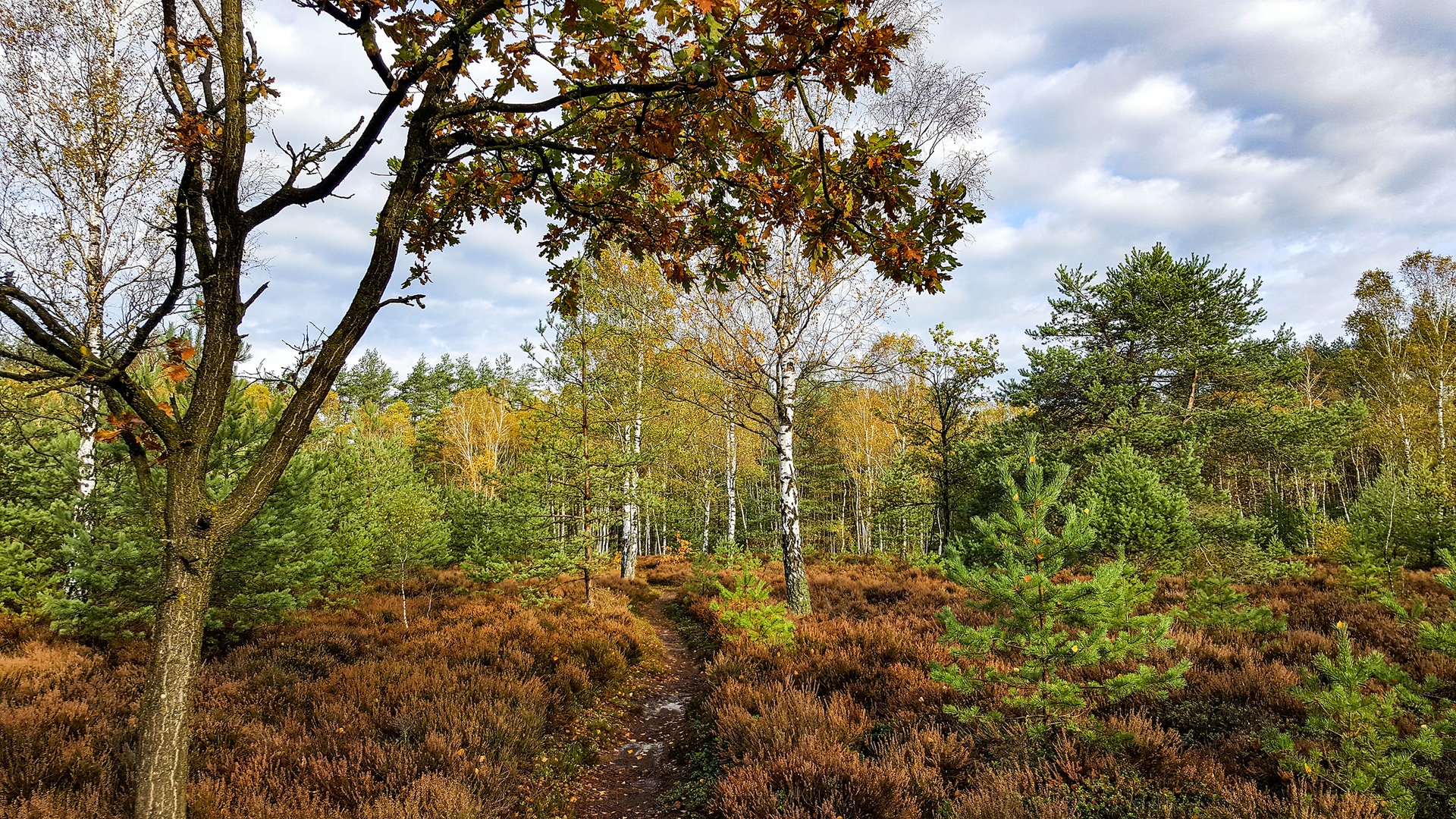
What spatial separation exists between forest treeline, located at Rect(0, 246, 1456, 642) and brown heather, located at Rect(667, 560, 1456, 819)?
1.61 m

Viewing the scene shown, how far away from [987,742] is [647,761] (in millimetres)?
3485

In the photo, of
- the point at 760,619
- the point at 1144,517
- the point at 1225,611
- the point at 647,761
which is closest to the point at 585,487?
the point at 760,619

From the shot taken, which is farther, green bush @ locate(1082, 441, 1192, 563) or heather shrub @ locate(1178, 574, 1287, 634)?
green bush @ locate(1082, 441, 1192, 563)

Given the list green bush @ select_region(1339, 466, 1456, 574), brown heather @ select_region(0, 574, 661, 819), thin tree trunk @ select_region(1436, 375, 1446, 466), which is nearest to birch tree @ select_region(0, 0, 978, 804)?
brown heather @ select_region(0, 574, 661, 819)

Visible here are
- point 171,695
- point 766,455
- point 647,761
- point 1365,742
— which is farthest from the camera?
point 766,455

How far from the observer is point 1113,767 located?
409 cm

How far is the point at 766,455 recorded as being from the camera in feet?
95.1

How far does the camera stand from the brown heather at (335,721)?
12.8ft

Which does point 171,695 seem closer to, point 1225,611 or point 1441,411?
point 1225,611

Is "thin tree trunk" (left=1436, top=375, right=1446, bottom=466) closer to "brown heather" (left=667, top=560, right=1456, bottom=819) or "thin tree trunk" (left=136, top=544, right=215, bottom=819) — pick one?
"brown heather" (left=667, top=560, right=1456, bottom=819)

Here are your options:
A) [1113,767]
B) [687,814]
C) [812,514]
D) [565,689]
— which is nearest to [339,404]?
[812,514]

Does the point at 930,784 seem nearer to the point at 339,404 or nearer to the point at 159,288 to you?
the point at 159,288

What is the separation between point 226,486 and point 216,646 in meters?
2.50

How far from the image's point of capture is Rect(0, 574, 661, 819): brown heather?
3904 mm
